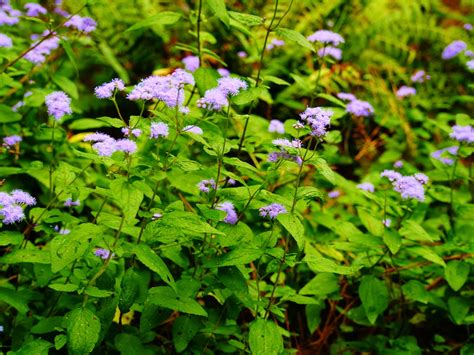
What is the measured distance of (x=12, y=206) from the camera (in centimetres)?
187

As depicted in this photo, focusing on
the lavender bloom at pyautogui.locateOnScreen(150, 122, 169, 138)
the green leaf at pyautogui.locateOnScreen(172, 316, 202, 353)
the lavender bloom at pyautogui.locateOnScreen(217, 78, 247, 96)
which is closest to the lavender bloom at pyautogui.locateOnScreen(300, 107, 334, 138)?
the lavender bloom at pyautogui.locateOnScreen(217, 78, 247, 96)

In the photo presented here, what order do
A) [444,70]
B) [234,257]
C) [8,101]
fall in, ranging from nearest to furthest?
[234,257], [8,101], [444,70]

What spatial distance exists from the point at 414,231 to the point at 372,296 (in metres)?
0.33

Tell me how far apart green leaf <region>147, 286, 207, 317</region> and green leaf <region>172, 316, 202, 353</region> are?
14 centimetres

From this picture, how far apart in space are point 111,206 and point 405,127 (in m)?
2.33

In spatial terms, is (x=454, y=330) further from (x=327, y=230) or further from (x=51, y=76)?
(x=51, y=76)

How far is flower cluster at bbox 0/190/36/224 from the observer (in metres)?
1.83

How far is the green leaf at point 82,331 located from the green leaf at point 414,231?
1340 mm

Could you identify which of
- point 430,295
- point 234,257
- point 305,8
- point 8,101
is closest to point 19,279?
point 234,257

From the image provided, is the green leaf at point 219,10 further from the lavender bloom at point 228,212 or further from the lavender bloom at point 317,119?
the lavender bloom at point 228,212

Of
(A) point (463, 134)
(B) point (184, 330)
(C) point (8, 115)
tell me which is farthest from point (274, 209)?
(C) point (8, 115)

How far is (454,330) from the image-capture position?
2.81 meters

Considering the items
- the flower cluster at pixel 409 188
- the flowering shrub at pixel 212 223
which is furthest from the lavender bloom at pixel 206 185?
the flower cluster at pixel 409 188

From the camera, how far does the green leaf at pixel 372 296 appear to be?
7.70ft
